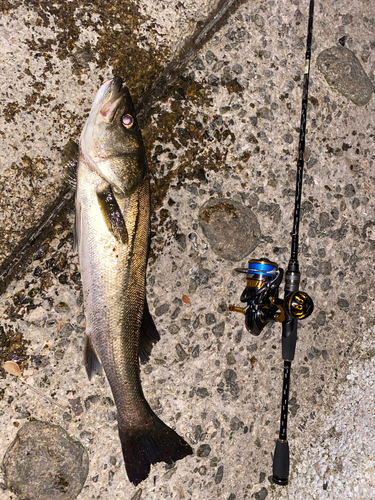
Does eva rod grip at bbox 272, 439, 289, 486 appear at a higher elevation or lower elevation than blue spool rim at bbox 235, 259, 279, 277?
lower

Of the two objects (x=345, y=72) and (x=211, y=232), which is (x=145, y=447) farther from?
(x=345, y=72)

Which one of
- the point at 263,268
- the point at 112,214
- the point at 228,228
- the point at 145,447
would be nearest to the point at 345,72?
the point at 228,228

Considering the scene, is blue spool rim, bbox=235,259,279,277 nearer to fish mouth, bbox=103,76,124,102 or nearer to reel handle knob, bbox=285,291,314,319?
reel handle knob, bbox=285,291,314,319

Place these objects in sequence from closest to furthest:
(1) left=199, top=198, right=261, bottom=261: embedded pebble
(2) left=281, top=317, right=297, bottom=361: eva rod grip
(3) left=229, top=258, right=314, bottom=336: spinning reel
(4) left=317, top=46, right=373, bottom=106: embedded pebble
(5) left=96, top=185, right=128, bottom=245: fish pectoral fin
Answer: (5) left=96, top=185, right=128, bottom=245: fish pectoral fin, (3) left=229, top=258, right=314, bottom=336: spinning reel, (2) left=281, top=317, right=297, bottom=361: eva rod grip, (1) left=199, top=198, right=261, bottom=261: embedded pebble, (4) left=317, top=46, right=373, bottom=106: embedded pebble

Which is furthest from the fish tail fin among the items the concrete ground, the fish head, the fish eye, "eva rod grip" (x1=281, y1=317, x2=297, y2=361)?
the fish eye

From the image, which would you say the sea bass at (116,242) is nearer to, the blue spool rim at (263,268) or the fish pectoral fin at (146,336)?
the fish pectoral fin at (146,336)

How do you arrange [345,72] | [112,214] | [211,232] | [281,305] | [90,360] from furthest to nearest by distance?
[345,72] → [211,232] → [281,305] → [90,360] → [112,214]
